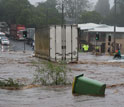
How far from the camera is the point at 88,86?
43.1ft

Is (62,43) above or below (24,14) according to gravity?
below

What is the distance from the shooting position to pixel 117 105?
11.3 m

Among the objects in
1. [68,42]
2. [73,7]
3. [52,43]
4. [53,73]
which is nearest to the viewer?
[53,73]

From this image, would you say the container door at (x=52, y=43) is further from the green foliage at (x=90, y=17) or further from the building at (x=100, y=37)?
the green foliage at (x=90, y=17)

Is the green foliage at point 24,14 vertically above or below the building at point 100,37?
above

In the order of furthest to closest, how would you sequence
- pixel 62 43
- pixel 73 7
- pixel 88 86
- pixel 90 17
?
pixel 73 7 < pixel 90 17 < pixel 62 43 < pixel 88 86

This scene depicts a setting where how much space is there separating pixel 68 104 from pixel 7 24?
110 m

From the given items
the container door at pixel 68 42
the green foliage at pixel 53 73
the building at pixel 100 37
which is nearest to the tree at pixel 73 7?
the building at pixel 100 37

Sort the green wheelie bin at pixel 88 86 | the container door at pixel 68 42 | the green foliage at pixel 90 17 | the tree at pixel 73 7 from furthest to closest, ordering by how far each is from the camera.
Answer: the tree at pixel 73 7 → the green foliage at pixel 90 17 → the container door at pixel 68 42 → the green wheelie bin at pixel 88 86

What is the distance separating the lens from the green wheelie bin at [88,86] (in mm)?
12953

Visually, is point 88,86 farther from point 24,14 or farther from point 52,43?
point 24,14

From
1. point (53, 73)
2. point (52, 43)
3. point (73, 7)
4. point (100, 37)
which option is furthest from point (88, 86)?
point (73, 7)

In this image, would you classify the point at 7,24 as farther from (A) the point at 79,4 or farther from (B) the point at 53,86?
(B) the point at 53,86

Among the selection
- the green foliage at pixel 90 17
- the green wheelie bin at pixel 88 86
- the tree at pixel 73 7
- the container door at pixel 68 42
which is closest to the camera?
the green wheelie bin at pixel 88 86
